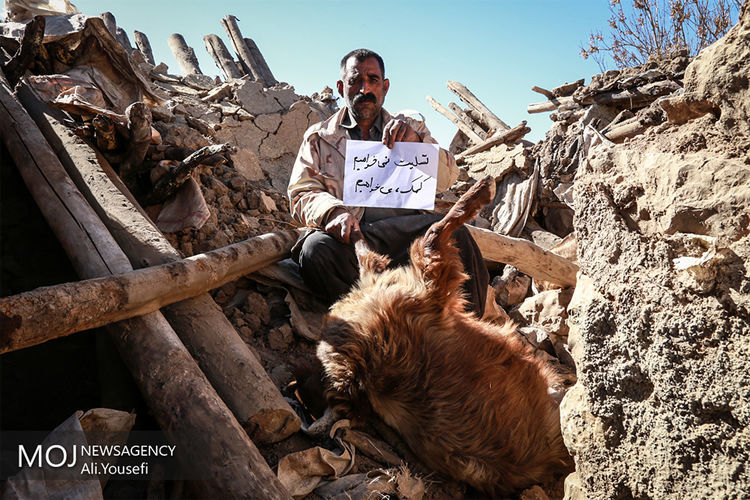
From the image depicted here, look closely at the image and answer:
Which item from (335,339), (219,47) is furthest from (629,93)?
(219,47)

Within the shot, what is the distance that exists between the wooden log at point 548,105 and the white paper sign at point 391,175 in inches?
214

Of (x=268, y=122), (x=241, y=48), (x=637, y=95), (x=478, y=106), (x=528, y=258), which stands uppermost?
(x=241, y=48)

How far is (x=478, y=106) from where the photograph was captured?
912 cm

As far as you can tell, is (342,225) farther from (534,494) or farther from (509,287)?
(509,287)

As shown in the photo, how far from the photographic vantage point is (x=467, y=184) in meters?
6.54

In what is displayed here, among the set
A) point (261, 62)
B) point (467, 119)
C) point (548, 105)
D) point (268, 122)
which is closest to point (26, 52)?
point (268, 122)

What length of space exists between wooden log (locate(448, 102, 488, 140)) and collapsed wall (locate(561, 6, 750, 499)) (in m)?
Answer: 7.78

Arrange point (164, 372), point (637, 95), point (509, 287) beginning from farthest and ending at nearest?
point (637, 95), point (509, 287), point (164, 372)

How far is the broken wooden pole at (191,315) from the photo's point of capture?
1.99 m

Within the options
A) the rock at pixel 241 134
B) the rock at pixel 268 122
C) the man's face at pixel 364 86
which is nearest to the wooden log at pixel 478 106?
the rock at pixel 268 122

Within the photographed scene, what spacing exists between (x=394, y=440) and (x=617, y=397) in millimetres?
1086

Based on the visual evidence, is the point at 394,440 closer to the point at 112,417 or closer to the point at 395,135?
the point at 112,417

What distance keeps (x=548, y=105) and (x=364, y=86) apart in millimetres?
5359

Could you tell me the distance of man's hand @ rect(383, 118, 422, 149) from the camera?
2744 mm
